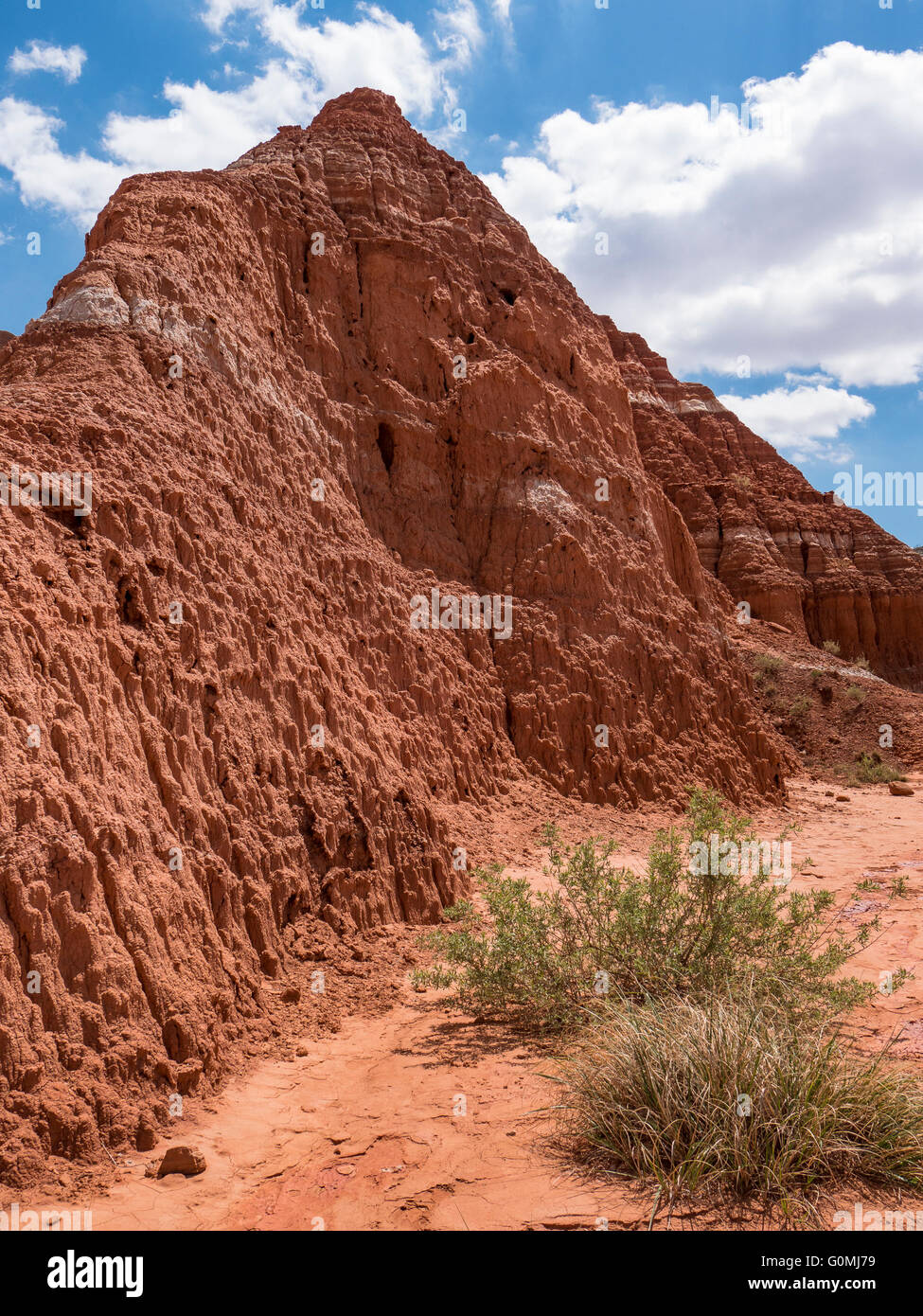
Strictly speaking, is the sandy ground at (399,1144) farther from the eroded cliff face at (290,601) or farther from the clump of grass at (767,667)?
the clump of grass at (767,667)

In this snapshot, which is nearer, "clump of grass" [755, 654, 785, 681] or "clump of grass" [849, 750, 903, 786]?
"clump of grass" [849, 750, 903, 786]

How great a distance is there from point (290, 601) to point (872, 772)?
56.5 ft

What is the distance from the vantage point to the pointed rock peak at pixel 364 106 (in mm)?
15875

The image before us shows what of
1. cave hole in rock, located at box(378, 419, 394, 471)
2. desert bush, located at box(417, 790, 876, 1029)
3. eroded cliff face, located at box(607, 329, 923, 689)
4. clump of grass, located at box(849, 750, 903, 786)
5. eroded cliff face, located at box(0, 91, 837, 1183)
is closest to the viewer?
eroded cliff face, located at box(0, 91, 837, 1183)

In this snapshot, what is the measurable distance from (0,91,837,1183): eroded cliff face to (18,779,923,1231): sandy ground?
464mm

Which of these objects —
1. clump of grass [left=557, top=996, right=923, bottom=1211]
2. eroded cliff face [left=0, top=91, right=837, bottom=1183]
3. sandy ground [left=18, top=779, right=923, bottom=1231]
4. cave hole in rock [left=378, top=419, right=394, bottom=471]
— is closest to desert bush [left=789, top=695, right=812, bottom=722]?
eroded cliff face [left=0, top=91, right=837, bottom=1183]

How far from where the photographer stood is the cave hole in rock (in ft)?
42.3

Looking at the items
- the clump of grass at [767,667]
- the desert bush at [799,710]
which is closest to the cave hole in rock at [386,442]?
the desert bush at [799,710]

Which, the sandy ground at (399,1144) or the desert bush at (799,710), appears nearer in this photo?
the sandy ground at (399,1144)

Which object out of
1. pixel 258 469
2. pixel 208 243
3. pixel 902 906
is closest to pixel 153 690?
pixel 258 469

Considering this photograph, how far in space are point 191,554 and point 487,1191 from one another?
573 centimetres

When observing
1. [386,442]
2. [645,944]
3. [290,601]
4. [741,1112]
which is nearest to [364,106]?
[386,442]

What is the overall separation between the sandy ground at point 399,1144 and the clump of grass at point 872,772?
1480cm

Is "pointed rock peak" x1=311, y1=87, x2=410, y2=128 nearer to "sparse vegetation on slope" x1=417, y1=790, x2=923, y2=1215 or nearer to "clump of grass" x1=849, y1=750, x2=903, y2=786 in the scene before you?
"sparse vegetation on slope" x1=417, y1=790, x2=923, y2=1215
